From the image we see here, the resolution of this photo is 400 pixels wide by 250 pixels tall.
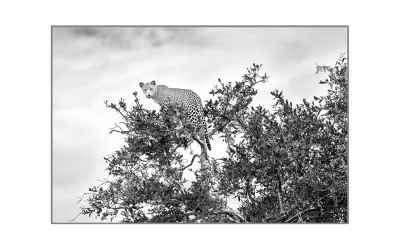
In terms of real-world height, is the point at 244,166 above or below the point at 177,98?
below

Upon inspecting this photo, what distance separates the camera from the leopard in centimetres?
1041

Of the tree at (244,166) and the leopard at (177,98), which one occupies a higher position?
the leopard at (177,98)

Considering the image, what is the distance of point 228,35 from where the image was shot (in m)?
9.61

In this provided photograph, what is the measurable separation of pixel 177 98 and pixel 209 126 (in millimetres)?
1114

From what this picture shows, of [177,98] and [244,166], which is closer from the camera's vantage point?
[244,166]

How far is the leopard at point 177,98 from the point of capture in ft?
34.2

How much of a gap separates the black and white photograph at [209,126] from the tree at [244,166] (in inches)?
0.6

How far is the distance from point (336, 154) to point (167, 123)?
2.11m

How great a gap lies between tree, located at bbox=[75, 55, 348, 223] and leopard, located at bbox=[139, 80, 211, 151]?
2.86ft

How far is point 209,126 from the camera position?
9.92 meters

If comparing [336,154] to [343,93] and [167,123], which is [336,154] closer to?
[343,93]

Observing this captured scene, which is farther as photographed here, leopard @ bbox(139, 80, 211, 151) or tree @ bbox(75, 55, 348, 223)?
leopard @ bbox(139, 80, 211, 151)

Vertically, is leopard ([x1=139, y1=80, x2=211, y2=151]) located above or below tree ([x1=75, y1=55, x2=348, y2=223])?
Answer: above
